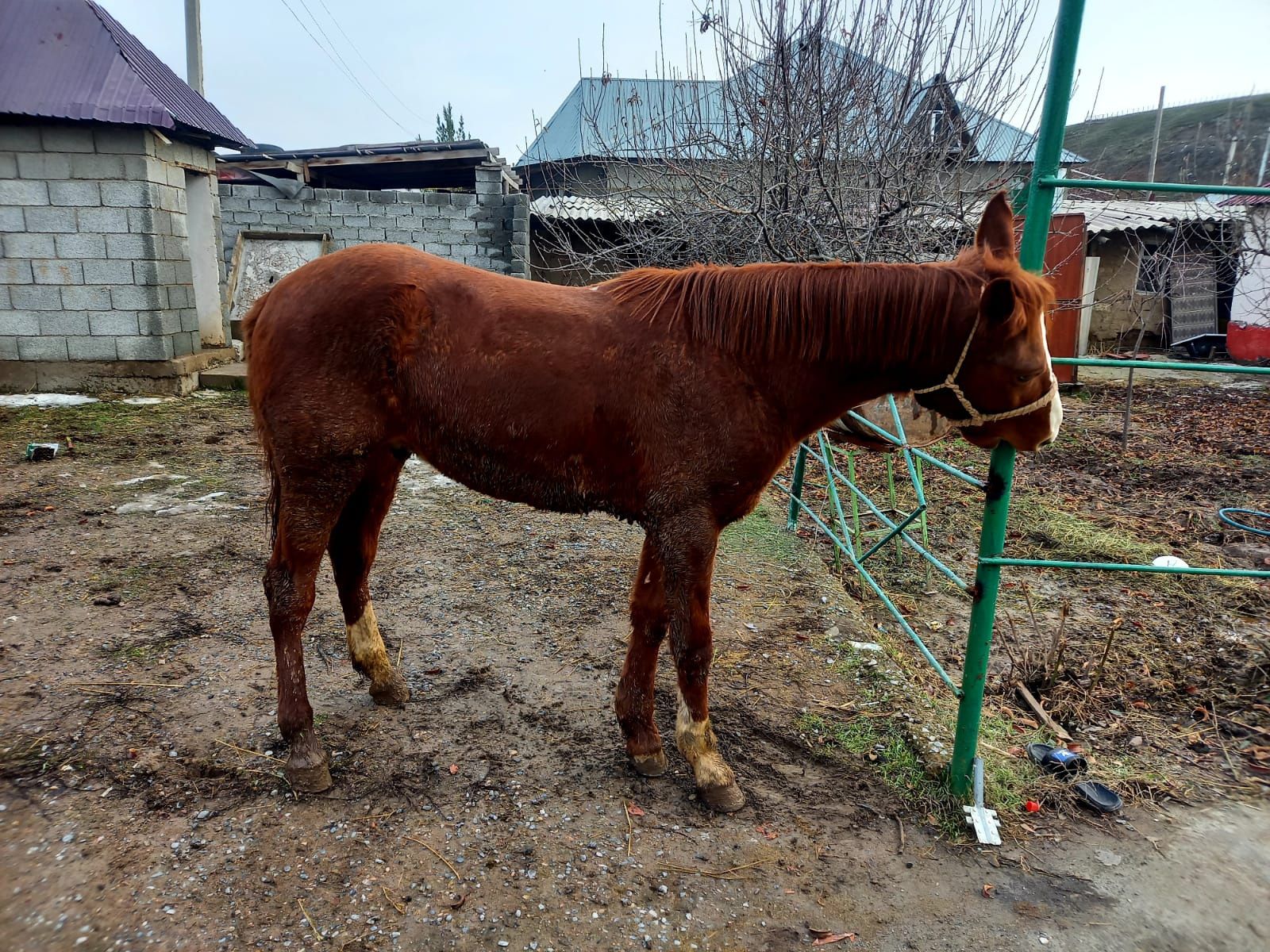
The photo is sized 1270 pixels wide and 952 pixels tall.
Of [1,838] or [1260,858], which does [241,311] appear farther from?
[1260,858]

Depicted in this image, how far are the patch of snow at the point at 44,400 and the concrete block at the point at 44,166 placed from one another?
2386 millimetres

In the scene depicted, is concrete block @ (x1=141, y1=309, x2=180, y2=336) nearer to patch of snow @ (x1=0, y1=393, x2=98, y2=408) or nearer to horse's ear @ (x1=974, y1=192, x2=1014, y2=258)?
patch of snow @ (x1=0, y1=393, x2=98, y2=408)

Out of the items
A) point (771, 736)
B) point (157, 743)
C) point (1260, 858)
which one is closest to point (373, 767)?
point (157, 743)

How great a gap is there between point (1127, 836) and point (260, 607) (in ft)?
13.1

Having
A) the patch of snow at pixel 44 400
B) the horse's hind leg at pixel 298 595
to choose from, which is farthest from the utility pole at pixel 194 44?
the horse's hind leg at pixel 298 595

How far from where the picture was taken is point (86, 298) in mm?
8258

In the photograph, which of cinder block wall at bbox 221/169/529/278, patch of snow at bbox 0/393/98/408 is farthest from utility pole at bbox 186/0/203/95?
patch of snow at bbox 0/393/98/408

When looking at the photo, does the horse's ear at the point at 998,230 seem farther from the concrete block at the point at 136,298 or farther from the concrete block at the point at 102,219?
the concrete block at the point at 102,219

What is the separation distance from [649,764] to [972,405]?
1721mm

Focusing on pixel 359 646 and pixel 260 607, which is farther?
pixel 260 607

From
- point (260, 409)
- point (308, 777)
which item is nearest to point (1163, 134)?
point (260, 409)

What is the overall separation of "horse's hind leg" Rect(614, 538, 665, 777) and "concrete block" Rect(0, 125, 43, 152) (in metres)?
9.21

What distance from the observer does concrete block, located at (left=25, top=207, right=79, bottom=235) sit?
802cm

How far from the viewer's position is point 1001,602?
173 inches
